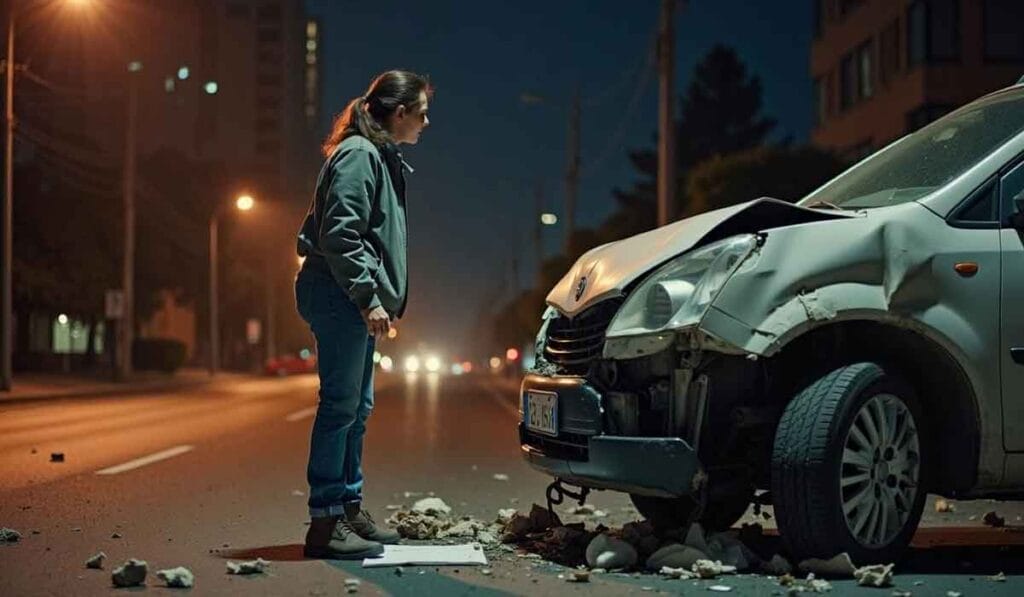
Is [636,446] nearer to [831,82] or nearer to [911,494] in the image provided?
[911,494]

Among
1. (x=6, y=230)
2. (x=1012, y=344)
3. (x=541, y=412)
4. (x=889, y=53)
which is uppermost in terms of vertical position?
(x=889, y=53)

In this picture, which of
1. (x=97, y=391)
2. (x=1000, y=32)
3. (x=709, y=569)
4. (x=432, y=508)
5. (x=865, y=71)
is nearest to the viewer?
(x=709, y=569)

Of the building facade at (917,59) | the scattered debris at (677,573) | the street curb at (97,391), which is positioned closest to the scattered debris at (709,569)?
the scattered debris at (677,573)

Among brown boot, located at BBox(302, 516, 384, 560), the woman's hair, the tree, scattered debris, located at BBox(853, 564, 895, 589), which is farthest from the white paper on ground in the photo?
the tree

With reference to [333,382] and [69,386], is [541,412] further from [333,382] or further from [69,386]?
[69,386]

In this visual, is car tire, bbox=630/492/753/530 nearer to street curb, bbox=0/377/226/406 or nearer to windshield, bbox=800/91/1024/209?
windshield, bbox=800/91/1024/209

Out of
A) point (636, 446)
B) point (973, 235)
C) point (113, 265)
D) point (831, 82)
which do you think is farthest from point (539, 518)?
point (831, 82)

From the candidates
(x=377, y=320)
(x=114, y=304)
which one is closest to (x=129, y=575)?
(x=377, y=320)

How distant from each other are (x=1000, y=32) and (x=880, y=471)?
105ft

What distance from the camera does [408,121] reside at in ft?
18.6

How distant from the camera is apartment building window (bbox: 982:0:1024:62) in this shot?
33812mm

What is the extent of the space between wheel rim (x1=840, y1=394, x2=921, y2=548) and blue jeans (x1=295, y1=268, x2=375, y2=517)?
6.53 feet

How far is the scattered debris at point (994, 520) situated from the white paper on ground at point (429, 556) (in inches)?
115

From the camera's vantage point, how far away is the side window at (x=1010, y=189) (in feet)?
17.6
